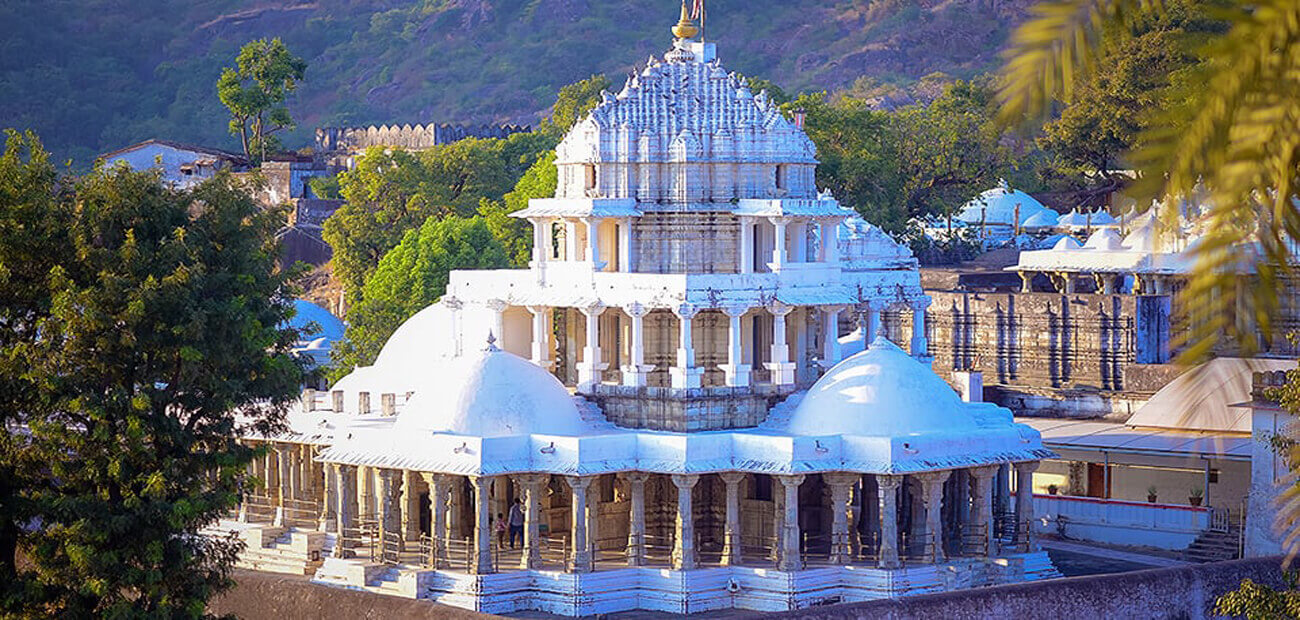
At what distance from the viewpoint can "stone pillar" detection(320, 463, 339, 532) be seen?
31250mm

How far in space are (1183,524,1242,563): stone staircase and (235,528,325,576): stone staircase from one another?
13181 mm

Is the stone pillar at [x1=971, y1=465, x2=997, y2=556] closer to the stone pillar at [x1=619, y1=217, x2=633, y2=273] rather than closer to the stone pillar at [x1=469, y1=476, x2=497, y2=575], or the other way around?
the stone pillar at [x1=619, y1=217, x2=633, y2=273]

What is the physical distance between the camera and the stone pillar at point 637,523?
28516 mm

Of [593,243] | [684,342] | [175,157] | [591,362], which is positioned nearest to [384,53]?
[175,157]

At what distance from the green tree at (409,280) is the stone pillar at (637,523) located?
21191 millimetres

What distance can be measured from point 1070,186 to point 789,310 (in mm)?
38037

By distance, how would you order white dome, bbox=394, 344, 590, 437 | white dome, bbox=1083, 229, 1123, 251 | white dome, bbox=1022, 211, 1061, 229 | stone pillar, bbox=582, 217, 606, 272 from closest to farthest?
white dome, bbox=394, 344, 590, 437, stone pillar, bbox=582, 217, 606, 272, white dome, bbox=1083, 229, 1123, 251, white dome, bbox=1022, 211, 1061, 229

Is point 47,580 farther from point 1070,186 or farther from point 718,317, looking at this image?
point 1070,186

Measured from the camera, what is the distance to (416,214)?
63.3 meters

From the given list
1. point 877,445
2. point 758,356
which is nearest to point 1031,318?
point 758,356

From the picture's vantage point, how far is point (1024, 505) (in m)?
30.8

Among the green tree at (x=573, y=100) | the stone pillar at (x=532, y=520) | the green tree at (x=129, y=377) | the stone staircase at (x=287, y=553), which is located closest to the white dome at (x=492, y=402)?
the stone pillar at (x=532, y=520)

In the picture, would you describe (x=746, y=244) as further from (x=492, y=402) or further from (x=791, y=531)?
(x=791, y=531)

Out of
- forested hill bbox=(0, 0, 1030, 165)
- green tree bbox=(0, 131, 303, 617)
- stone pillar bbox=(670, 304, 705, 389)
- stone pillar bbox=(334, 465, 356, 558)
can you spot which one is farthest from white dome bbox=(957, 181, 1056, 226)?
forested hill bbox=(0, 0, 1030, 165)
